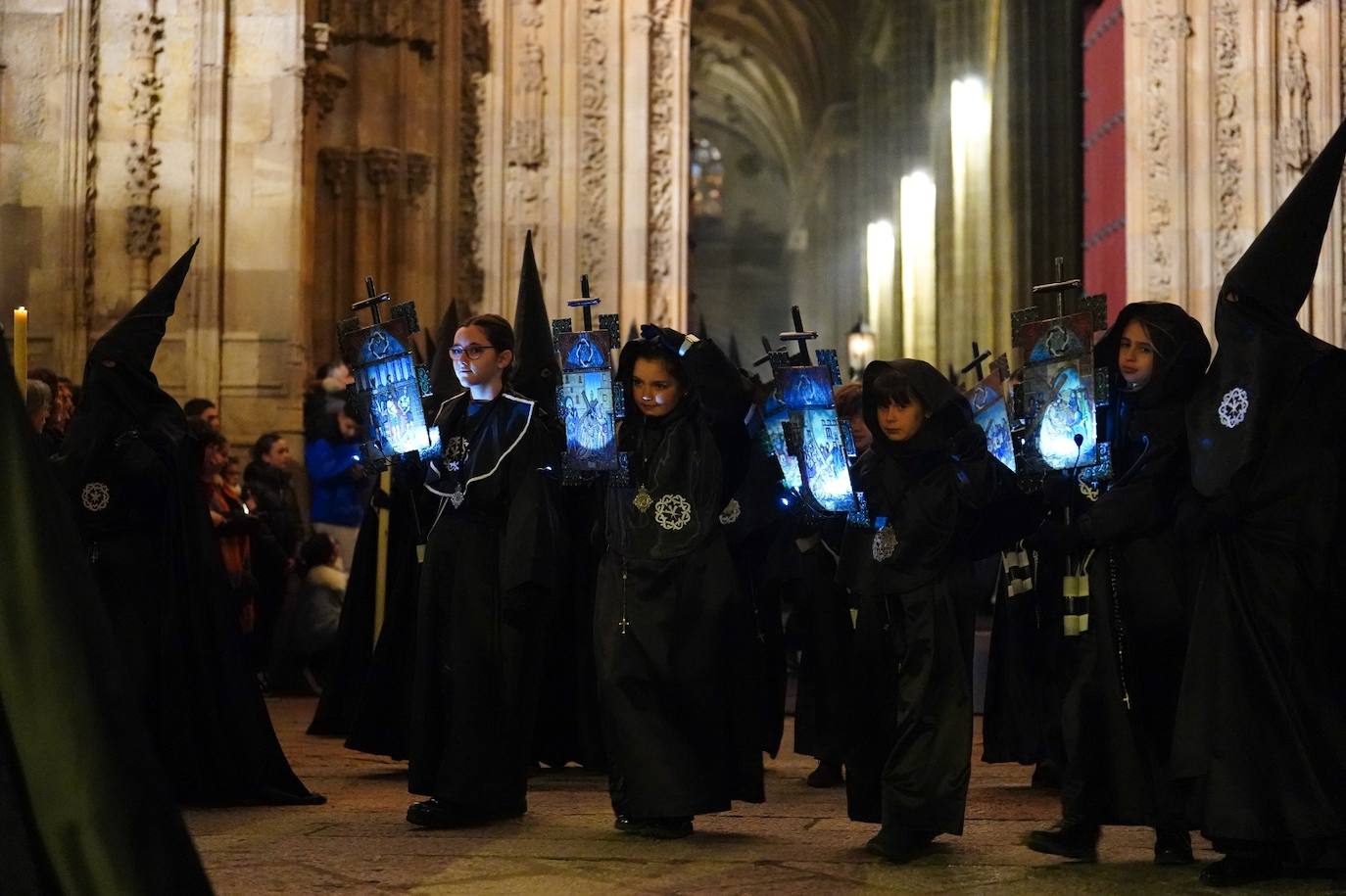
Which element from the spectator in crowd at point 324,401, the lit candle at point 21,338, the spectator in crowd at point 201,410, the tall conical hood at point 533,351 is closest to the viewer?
the lit candle at point 21,338

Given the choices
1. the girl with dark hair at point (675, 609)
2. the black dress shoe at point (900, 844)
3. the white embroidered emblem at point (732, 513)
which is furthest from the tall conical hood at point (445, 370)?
the black dress shoe at point (900, 844)

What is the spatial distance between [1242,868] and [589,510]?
380cm

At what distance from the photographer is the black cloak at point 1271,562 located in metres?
5.62

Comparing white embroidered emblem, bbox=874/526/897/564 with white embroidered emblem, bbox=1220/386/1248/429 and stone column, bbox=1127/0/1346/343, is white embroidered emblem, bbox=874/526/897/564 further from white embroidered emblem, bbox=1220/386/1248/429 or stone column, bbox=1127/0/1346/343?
stone column, bbox=1127/0/1346/343

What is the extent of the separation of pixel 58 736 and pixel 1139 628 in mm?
4118

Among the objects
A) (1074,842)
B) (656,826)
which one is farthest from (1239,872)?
(656,826)

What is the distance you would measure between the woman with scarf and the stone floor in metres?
0.19

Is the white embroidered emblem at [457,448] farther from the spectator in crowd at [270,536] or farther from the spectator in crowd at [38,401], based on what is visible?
the spectator in crowd at [270,536]

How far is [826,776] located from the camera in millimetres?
8617

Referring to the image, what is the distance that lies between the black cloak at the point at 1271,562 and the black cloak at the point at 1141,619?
0.70 ft

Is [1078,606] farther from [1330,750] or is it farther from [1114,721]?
[1330,750]

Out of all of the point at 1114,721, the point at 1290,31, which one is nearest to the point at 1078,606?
the point at 1114,721

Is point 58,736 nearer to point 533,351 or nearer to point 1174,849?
point 1174,849

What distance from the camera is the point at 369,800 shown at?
7.80m
